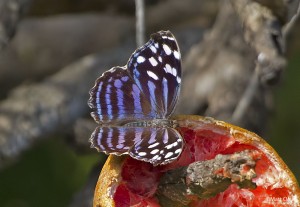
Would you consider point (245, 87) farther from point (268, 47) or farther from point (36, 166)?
point (36, 166)

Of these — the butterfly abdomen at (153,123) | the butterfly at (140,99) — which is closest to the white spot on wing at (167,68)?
the butterfly at (140,99)

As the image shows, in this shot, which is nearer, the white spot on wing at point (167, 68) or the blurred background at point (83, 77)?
the white spot on wing at point (167, 68)

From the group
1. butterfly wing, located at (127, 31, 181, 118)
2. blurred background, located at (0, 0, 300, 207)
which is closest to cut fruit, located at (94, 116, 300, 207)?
butterfly wing, located at (127, 31, 181, 118)

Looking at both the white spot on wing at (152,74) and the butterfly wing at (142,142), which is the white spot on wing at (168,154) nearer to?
the butterfly wing at (142,142)

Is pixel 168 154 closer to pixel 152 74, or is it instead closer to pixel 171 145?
pixel 171 145

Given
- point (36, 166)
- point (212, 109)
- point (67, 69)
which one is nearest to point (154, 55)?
point (212, 109)

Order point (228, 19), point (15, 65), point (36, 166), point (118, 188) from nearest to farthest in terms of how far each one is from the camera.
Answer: point (118, 188) → point (228, 19) → point (15, 65) → point (36, 166)

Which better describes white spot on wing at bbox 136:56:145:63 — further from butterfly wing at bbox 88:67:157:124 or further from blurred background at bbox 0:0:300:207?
blurred background at bbox 0:0:300:207
